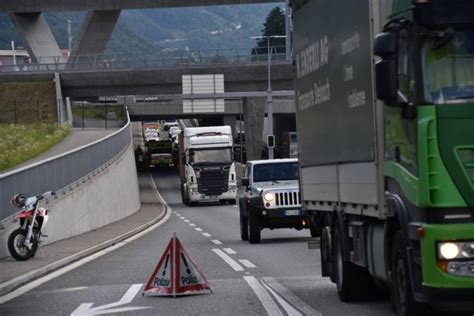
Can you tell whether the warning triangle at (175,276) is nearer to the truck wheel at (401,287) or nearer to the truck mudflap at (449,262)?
the truck wheel at (401,287)

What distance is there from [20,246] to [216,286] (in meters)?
6.78

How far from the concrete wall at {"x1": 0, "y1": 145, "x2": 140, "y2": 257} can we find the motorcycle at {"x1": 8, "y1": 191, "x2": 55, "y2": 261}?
56cm

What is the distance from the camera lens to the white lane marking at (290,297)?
545 inches

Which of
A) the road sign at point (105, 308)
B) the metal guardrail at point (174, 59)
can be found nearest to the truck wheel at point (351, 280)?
the road sign at point (105, 308)

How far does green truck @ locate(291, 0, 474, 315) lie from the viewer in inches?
404

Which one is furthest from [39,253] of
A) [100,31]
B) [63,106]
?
[100,31]

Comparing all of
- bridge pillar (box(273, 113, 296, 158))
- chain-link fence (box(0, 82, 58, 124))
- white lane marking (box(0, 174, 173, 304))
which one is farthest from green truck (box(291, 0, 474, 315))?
bridge pillar (box(273, 113, 296, 158))

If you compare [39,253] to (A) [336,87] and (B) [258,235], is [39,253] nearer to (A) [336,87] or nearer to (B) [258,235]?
(B) [258,235]

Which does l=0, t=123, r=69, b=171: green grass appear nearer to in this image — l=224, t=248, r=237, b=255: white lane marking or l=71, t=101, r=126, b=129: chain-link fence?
l=71, t=101, r=126, b=129: chain-link fence

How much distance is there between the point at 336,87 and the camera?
563 inches

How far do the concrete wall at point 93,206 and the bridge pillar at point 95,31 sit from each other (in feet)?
107

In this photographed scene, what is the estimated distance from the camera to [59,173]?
33250 millimetres

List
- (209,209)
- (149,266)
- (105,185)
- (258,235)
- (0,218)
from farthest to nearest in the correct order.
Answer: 1. (209,209)
2. (105,185)
3. (258,235)
4. (0,218)
5. (149,266)

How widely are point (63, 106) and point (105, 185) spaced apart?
42.3m
